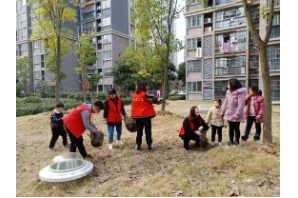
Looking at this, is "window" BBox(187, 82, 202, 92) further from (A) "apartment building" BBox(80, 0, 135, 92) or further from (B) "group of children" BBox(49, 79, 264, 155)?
(B) "group of children" BBox(49, 79, 264, 155)

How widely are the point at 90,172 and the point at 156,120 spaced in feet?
19.2

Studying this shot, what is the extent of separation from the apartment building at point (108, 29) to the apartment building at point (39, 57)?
116 inches

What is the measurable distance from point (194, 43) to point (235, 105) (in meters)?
20.2

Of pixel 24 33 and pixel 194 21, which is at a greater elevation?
pixel 24 33

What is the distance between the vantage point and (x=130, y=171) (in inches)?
150

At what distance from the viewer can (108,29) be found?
29.6 meters

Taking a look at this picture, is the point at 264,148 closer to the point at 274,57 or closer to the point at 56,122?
the point at 56,122

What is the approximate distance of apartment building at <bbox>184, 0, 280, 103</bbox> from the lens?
19570 mm

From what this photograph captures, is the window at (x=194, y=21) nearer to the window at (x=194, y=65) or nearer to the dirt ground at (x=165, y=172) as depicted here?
the window at (x=194, y=65)

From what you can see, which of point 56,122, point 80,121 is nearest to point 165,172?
point 80,121

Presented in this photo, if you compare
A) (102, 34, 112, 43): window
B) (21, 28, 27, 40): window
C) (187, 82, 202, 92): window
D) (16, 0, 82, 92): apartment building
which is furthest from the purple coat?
(21, 28, 27, 40): window

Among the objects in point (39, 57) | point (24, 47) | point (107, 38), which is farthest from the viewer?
point (24, 47)

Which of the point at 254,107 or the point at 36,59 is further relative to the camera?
the point at 36,59

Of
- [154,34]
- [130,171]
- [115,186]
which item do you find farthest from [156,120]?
[115,186]
